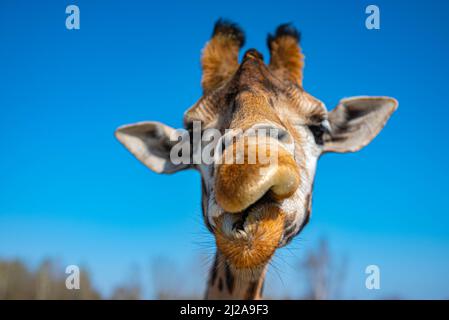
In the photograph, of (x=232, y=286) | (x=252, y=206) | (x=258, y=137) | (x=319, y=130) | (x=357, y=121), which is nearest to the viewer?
(x=258, y=137)

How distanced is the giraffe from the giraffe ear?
2cm

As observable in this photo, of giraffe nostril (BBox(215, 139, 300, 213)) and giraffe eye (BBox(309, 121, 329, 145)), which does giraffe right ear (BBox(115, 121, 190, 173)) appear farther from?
giraffe nostril (BBox(215, 139, 300, 213))

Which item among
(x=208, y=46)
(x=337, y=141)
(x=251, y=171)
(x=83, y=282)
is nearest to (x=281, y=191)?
(x=251, y=171)

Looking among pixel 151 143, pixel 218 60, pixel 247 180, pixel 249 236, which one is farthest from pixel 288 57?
pixel 247 180

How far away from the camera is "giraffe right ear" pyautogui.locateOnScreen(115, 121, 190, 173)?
8195mm

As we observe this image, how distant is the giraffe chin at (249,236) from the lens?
4.38 m

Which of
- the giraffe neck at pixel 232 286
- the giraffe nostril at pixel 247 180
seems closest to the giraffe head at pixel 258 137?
the giraffe nostril at pixel 247 180

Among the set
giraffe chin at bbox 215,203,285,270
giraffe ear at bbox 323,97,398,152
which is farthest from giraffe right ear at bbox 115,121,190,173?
giraffe chin at bbox 215,203,285,270

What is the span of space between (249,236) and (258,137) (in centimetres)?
102

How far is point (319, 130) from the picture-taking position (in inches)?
275

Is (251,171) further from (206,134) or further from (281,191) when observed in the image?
(206,134)

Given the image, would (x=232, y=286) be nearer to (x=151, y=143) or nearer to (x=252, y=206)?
(x=252, y=206)

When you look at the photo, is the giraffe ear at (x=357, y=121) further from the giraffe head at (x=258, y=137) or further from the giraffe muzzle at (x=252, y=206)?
the giraffe muzzle at (x=252, y=206)

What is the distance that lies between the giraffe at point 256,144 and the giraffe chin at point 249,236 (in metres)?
0.01
